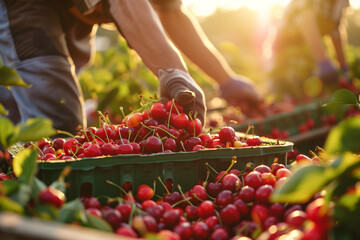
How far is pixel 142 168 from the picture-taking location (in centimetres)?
115

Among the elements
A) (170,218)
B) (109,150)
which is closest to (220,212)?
(170,218)

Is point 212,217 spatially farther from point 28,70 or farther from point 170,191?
point 28,70

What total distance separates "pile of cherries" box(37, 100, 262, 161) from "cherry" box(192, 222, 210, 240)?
385 millimetres

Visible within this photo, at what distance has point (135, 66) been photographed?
4.31 metres

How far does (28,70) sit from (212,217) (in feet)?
4.92

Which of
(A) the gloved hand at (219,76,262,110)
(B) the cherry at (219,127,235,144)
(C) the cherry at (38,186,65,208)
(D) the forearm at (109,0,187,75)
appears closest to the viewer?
(C) the cherry at (38,186,65,208)

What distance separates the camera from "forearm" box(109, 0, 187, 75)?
1.55 m

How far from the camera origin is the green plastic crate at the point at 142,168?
1091 mm

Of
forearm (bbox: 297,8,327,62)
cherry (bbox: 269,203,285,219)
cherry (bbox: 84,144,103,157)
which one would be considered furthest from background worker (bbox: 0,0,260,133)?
forearm (bbox: 297,8,327,62)

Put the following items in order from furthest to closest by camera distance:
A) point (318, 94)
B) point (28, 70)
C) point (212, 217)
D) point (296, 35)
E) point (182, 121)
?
point (296, 35) < point (318, 94) < point (28, 70) < point (182, 121) < point (212, 217)

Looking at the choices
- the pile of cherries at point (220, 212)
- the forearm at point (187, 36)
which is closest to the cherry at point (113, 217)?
the pile of cherries at point (220, 212)

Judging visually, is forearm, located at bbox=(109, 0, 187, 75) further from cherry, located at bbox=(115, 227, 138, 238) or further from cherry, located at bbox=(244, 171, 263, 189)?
cherry, located at bbox=(115, 227, 138, 238)

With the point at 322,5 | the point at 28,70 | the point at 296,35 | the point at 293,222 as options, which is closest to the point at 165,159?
the point at 293,222

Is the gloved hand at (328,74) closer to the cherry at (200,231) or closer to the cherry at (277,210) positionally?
the cherry at (277,210)
